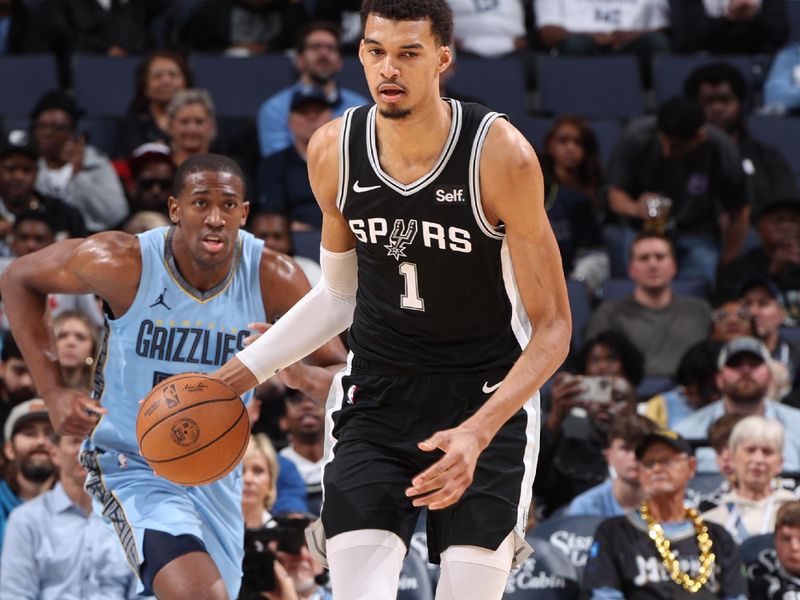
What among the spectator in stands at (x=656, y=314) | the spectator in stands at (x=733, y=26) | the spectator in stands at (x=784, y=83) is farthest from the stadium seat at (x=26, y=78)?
the spectator in stands at (x=784, y=83)

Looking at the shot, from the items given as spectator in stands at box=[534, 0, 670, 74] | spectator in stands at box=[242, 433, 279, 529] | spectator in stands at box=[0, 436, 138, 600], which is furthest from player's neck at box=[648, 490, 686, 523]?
spectator in stands at box=[534, 0, 670, 74]

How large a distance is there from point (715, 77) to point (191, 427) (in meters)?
7.09

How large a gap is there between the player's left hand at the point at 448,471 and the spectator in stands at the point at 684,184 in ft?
21.1

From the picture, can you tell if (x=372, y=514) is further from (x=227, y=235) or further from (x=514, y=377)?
(x=227, y=235)

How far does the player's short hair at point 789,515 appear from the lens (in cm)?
691

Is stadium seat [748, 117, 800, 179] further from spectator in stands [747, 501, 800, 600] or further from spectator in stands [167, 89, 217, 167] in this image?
spectator in stands [747, 501, 800, 600]

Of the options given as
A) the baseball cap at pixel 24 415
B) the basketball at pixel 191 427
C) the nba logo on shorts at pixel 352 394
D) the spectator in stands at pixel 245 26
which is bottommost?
the baseball cap at pixel 24 415

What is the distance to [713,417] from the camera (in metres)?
8.39

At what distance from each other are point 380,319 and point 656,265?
5203 millimetres

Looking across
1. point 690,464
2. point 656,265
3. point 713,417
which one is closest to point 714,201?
point 656,265

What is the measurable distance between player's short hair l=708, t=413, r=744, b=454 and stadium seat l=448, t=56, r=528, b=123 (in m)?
3.51

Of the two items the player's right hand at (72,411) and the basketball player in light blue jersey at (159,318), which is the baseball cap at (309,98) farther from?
the player's right hand at (72,411)

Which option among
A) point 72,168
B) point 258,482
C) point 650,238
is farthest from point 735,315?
point 72,168

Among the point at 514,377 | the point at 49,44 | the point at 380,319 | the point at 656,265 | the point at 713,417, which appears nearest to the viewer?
the point at 514,377
